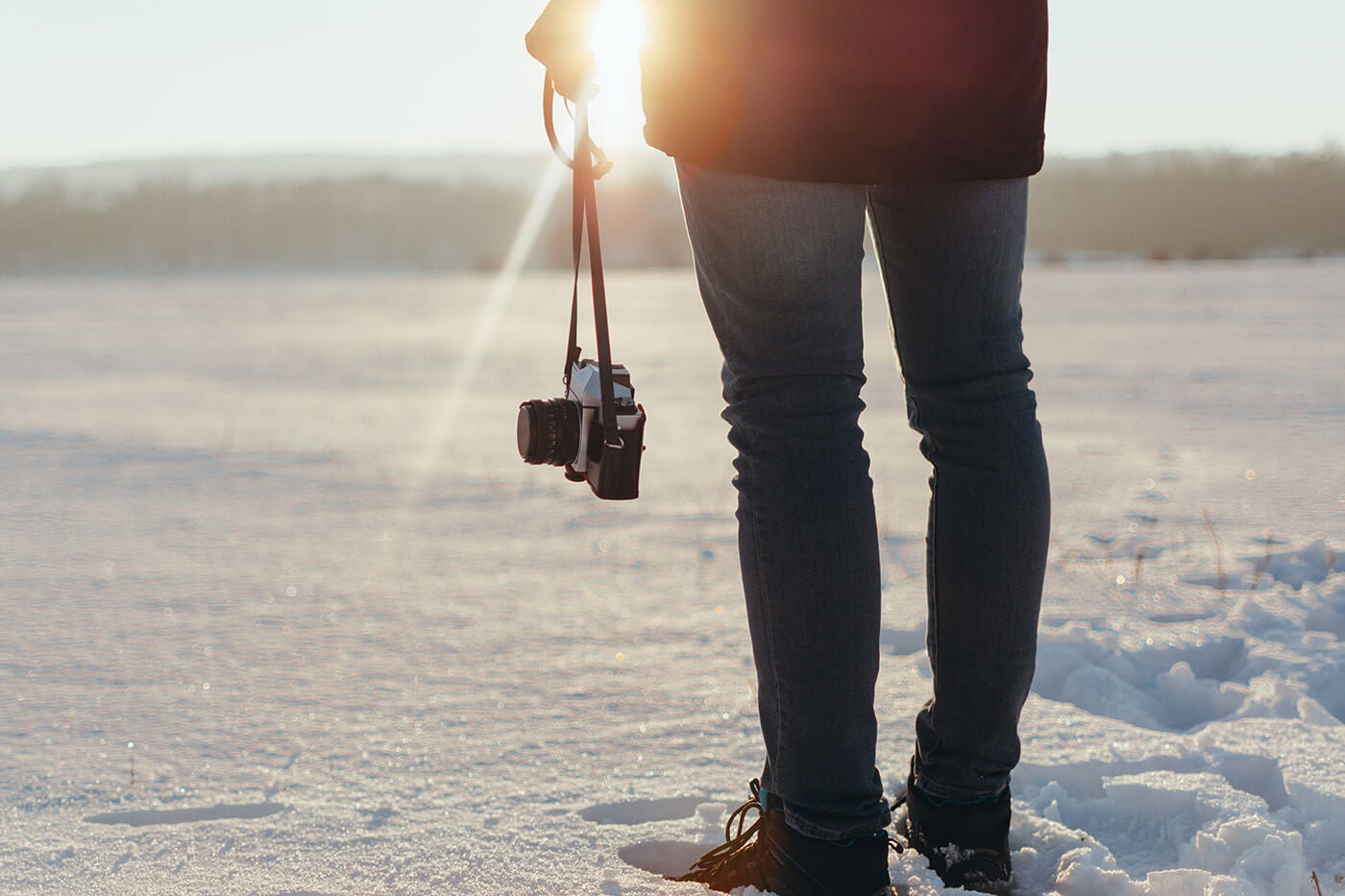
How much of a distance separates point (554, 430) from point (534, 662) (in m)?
0.81

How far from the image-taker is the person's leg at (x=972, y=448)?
1.20 meters

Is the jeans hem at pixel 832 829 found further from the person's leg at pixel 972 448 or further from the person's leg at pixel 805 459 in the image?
the person's leg at pixel 972 448

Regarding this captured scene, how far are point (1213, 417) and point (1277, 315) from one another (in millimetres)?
7067

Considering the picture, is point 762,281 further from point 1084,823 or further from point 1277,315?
point 1277,315

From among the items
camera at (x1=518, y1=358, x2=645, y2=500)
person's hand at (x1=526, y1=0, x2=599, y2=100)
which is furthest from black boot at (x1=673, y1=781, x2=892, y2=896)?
person's hand at (x1=526, y1=0, x2=599, y2=100)

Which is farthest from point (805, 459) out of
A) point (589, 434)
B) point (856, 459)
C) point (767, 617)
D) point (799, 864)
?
point (799, 864)

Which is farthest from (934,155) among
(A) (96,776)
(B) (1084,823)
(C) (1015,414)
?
(A) (96,776)

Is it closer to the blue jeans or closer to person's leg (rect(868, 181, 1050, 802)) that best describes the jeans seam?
the blue jeans

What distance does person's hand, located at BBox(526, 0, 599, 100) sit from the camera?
1.20 metres

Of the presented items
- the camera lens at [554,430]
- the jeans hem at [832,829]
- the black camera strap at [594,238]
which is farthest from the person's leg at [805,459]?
the camera lens at [554,430]

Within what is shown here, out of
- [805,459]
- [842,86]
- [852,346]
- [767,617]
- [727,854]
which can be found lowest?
[727,854]

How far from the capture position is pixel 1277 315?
37.2 feet

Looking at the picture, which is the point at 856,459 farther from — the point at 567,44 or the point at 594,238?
the point at 567,44

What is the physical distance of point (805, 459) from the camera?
3.76 ft
